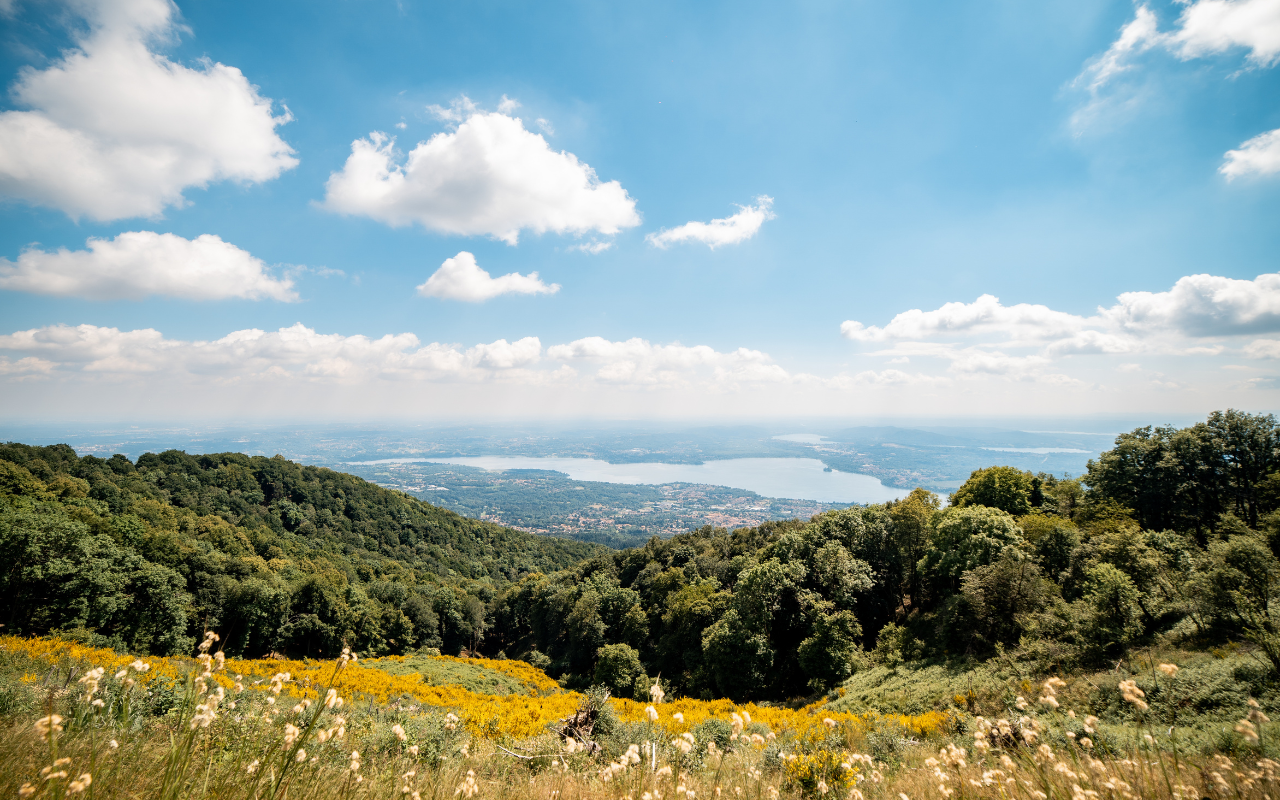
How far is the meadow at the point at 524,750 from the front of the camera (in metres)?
2.73

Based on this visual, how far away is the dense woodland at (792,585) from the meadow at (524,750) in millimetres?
2129

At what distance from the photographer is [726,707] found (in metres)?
14.1

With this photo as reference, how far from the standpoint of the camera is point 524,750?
650 cm

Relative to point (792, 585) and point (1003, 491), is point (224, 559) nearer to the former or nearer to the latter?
point (792, 585)

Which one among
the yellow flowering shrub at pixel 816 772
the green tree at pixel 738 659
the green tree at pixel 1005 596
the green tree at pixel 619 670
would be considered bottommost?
the green tree at pixel 619 670

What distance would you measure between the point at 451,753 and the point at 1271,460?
38.4m

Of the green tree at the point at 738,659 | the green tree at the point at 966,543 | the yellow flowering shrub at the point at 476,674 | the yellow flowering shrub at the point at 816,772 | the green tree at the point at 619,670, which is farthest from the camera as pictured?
the green tree at the point at 619,670

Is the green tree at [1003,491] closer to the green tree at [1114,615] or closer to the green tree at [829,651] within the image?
the green tree at [829,651]

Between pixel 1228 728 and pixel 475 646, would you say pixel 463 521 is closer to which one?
pixel 475 646

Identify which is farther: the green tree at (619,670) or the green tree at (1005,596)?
the green tree at (619,670)

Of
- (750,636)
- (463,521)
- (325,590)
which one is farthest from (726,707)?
(463,521)

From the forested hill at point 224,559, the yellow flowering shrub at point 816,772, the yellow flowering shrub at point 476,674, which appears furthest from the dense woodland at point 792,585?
the yellow flowering shrub at point 476,674

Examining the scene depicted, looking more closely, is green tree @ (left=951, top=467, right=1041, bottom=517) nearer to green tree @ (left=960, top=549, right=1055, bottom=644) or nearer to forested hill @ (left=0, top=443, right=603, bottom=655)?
green tree @ (left=960, top=549, right=1055, bottom=644)

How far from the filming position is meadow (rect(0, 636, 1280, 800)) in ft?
8.96
